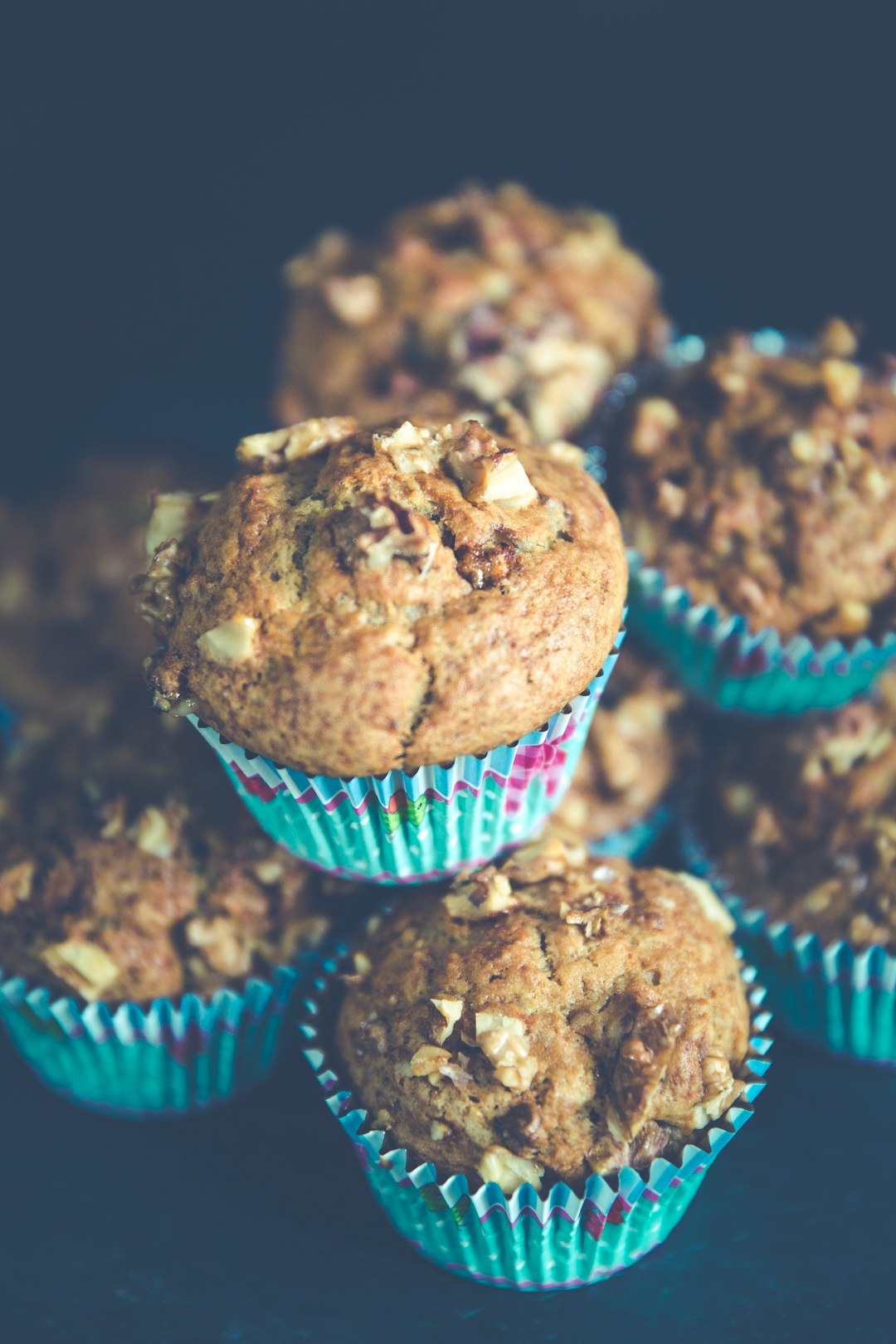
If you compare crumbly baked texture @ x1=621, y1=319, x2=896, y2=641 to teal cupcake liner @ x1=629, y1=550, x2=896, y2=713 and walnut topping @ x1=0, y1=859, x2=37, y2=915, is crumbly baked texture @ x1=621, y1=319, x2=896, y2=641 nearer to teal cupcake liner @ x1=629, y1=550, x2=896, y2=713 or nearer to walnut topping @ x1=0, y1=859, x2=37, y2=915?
teal cupcake liner @ x1=629, y1=550, x2=896, y2=713

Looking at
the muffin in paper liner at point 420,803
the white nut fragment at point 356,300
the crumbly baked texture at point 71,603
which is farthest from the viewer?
the crumbly baked texture at point 71,603

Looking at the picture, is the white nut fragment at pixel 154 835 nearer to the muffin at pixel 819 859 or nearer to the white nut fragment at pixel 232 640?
the white nut fragment at pixel 232 640

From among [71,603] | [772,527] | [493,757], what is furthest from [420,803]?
[71,603]

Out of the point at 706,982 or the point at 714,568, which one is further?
the point at 714,568

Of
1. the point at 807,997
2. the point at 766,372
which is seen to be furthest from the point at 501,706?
the point at 766,372

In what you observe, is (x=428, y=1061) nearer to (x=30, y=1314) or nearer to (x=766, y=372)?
(x=30, y=1314)

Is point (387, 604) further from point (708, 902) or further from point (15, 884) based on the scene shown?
point (15, 884)

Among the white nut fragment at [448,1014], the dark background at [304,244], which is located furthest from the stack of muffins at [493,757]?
the dark background at [304,244]
